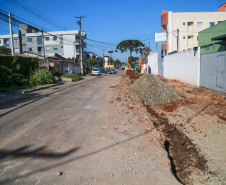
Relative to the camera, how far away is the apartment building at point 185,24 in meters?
45.1

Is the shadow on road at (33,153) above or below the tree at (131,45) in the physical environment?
below

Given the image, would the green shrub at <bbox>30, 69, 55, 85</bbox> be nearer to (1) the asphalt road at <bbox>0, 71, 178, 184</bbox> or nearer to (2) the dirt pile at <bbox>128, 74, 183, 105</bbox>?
(2) the dirt pile at <bbox>128, 74, 183, 105</bbox>

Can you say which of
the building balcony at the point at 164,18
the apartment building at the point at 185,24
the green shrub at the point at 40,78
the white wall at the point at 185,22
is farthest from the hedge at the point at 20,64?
the building balcony at the point at 164,18

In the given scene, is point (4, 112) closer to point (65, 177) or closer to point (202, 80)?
point (65, 177)

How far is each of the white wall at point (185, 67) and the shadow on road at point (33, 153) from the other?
13.0 meters

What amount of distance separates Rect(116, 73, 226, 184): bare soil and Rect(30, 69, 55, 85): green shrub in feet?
43.5

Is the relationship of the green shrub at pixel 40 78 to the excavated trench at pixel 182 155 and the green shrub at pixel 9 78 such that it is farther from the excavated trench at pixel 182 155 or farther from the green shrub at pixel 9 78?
the excavated trench at pixel 182 155

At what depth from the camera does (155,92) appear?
11.0 meters

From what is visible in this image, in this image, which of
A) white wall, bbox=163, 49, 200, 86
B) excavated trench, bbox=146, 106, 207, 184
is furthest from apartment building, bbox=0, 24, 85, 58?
excavated trench, bbox=146, 106, 207, 184

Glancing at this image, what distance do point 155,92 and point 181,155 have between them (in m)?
6.49

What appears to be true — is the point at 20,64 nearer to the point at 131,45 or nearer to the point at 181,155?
the point at 181,155

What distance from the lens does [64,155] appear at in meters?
4.30

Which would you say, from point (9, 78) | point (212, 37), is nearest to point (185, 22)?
point (212, 37)

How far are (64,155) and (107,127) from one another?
2171 mm
